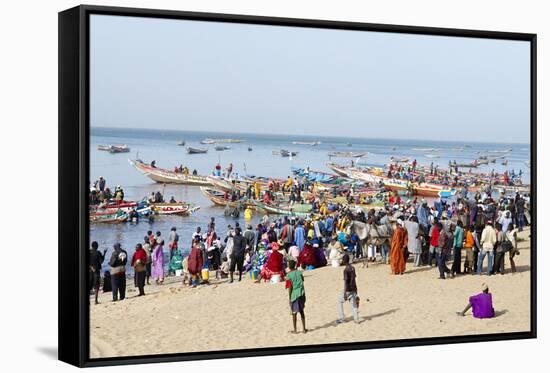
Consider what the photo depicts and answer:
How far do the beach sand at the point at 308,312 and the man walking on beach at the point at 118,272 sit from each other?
12 centimetres

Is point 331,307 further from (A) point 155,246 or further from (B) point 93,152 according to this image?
(B) point 93,152

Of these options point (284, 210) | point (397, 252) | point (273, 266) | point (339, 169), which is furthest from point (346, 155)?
point (273, 266)

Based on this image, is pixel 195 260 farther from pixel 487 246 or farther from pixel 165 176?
pixel 487 246

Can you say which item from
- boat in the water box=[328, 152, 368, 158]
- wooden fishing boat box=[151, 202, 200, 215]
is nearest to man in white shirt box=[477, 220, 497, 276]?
boat in the water box=[328, 152, 368, 158]

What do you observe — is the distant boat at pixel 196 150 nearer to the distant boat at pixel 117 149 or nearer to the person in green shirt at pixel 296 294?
the distant boat at pixel 117 149

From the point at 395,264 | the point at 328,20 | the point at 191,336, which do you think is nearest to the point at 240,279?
the point at 191,336

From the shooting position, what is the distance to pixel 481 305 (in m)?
22.4

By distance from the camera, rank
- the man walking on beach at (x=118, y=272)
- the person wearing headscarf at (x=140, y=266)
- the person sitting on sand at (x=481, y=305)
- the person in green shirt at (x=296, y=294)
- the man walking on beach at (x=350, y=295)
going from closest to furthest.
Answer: the man walking on beach at (x=118, y=272), the person wearing headscarf at (x=140, y=266), the person in green shirt at (x=296, y=294), the man walking on beach at (x=350, y=295), the person sitting on sand at (x=481, y=305)

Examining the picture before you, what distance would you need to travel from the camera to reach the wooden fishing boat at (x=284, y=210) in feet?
70.3

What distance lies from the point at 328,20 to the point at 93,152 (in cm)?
435

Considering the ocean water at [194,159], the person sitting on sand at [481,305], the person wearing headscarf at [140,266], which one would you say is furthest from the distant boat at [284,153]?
the person sitting on sand at [481,305]

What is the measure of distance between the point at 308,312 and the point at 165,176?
308 cm

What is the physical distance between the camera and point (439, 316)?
72.8ft

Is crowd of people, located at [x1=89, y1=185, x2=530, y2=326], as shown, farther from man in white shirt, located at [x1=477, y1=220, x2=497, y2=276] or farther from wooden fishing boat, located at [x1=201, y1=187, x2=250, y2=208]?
wooden fishing boat, located at [x1=201, y1=187, x2=250, y2=208]
